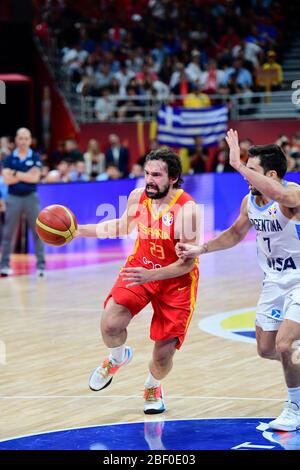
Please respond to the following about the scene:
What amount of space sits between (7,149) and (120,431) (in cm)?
1223

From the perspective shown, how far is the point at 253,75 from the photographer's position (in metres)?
21.7

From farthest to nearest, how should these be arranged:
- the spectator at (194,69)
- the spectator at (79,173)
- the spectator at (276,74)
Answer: the spectator at (194,69), the spectator at (276,74), the spectator at (79,173)

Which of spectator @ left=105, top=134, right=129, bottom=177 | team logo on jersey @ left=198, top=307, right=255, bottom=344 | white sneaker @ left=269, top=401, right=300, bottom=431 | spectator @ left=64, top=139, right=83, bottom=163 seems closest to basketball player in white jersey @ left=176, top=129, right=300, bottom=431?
white sneaker @ left=269, top=401, right=300, bottom=431

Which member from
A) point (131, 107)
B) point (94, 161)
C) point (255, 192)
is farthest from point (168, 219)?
point (131, 107)

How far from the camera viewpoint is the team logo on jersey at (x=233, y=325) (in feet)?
31.8

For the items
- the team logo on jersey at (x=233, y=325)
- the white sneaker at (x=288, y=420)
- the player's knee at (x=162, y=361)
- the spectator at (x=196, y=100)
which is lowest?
the team logo on jersey at (x=233, y=325)

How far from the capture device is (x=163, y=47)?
23.4 m

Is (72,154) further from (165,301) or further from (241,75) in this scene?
(165,301)

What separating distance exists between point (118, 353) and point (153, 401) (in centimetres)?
42

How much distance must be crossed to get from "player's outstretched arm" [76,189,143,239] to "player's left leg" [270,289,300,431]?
1.33 meters

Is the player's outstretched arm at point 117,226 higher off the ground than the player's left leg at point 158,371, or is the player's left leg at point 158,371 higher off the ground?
the player's outstretched arm at point 117,226

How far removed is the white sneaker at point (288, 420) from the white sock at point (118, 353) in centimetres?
116


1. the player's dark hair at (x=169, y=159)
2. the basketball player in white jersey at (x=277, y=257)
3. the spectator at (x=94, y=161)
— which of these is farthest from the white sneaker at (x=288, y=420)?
the spectator at (x=94, y=161)

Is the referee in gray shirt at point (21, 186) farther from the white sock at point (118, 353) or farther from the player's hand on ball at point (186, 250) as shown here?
the player's hand on ball at point (186, 250)
